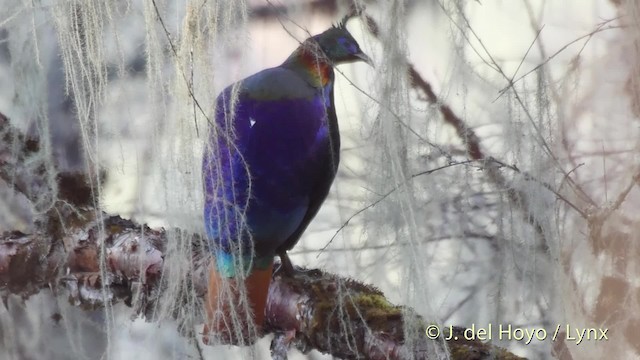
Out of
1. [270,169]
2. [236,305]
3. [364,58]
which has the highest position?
[364,58]

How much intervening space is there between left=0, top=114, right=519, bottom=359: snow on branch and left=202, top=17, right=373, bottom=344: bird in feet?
0.13

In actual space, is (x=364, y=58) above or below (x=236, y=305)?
above

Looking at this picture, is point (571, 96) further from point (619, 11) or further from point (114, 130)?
point (114, 130)

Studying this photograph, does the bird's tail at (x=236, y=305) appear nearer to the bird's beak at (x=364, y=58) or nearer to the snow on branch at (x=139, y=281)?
the snow on branch at (x=139, y=281)

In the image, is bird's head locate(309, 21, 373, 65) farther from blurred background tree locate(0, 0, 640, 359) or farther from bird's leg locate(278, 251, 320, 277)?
bird's leg locate(278, 251, 320, 277)

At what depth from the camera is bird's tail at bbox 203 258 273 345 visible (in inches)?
44.1

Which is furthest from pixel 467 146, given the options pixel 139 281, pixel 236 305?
pixel 139 281

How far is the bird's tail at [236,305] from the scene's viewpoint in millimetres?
1120

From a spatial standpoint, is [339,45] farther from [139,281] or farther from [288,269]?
[139,281]

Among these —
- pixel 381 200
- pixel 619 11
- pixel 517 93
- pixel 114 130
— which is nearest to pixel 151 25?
pixel 114 130

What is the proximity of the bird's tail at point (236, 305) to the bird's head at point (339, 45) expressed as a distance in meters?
0.34

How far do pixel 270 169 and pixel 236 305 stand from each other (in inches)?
8.5

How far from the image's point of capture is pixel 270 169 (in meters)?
1.17

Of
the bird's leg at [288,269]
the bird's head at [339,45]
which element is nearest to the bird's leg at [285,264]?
the bird's leg at [288,269]
